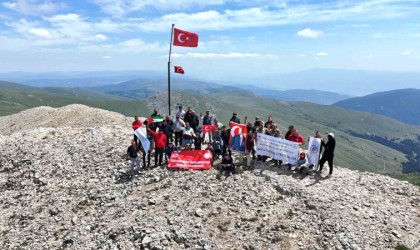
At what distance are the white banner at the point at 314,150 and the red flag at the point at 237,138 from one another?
506cm

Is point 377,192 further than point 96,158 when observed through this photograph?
No

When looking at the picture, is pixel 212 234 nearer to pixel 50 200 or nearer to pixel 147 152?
pixel 147 152

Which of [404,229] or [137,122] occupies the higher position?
[137,122]

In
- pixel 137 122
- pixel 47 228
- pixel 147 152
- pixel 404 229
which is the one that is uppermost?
pixel 137 122

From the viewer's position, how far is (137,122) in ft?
92.7

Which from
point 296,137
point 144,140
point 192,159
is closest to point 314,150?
point 296,137

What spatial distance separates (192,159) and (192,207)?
5.36 metres

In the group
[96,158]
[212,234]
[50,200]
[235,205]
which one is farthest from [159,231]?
[96,158]

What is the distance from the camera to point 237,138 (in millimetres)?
25750

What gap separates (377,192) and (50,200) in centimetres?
2386

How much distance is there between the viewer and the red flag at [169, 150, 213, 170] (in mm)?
24844

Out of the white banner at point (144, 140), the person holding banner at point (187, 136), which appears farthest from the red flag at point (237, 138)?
the white banner at point (144, 140)

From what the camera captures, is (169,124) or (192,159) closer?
(192,159)

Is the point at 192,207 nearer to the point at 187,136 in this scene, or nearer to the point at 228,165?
the point at 228,165
